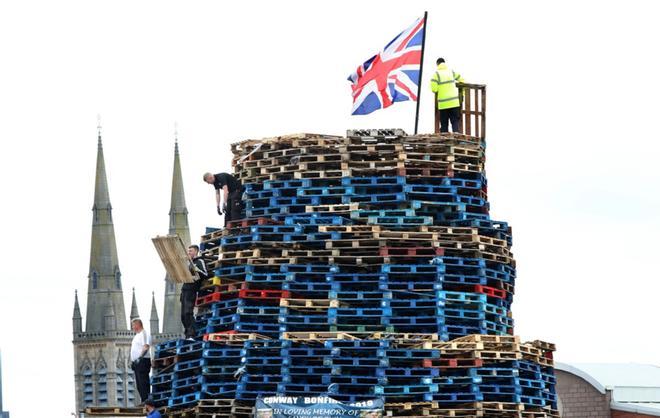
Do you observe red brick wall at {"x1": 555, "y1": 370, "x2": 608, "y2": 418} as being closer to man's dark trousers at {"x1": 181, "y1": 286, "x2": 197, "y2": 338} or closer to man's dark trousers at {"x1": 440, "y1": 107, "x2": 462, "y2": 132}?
man's dark trousers at {"x1": 440, "y1": 107, "x2": 462, "y2": 132}

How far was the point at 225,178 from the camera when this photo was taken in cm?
3762

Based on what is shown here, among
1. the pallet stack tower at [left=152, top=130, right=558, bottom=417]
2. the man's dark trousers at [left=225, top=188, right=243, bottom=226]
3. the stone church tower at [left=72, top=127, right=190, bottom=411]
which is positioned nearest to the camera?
the pallet stack tower at [left=152, top=130, right=558, bottom=417]

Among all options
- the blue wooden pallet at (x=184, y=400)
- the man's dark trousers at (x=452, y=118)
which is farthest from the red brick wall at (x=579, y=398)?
the blue wooden pallet at (x=184, y=400)

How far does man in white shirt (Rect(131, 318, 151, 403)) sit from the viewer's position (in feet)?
118

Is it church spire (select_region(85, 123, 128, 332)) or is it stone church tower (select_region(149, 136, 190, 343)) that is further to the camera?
church spire (select_region(85, 123, 128, 332))

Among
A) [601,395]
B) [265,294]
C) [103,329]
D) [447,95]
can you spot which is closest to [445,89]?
[447,95]

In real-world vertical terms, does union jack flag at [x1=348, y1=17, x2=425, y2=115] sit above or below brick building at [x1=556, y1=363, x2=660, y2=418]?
above

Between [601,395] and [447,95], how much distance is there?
1367 centimetres

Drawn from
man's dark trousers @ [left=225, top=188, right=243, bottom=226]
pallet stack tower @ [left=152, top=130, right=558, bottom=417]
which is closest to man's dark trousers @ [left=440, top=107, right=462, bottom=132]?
pallet stack tower @ [left=152, top=130, right=558, bottom=417]

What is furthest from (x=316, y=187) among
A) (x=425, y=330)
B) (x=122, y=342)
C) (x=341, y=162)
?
→ (x=122, y=342)

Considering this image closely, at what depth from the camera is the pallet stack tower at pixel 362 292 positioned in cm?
3494

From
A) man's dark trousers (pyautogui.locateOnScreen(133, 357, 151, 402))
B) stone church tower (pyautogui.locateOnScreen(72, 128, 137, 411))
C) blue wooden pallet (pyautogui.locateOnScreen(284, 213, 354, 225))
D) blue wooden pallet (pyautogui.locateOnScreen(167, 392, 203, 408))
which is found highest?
stone church tower (pyautogui.locateOnScreen(72, 128, 137, 411))

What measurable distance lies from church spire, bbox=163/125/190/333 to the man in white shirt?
394 ft

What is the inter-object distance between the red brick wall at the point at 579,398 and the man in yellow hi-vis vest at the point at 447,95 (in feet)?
43.5
